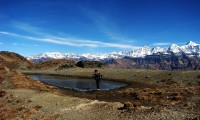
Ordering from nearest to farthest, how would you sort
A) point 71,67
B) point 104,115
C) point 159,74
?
point 104,115, point 159,74, point 71,67

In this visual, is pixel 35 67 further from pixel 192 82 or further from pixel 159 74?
pixel 192 82

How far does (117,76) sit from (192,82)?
38.2 meters

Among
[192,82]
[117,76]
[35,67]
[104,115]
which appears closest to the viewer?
[104,115]

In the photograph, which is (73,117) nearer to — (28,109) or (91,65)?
(28,109)

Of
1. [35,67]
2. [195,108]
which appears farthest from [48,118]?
[35,67]

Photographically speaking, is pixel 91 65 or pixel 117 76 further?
pixel 91 65

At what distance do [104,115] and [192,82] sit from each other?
52.1m

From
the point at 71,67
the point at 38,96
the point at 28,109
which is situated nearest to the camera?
the point at 28,109

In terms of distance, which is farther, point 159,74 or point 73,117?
point 159,74

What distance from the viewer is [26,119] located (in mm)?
36531

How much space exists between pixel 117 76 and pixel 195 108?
255 ft

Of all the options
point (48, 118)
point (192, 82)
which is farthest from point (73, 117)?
point (192, 82)

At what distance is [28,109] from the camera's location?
4138 centimetres

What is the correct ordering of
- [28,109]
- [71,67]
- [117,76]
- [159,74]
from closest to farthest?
[28,109], [159,74], [117,76], [71,67]
